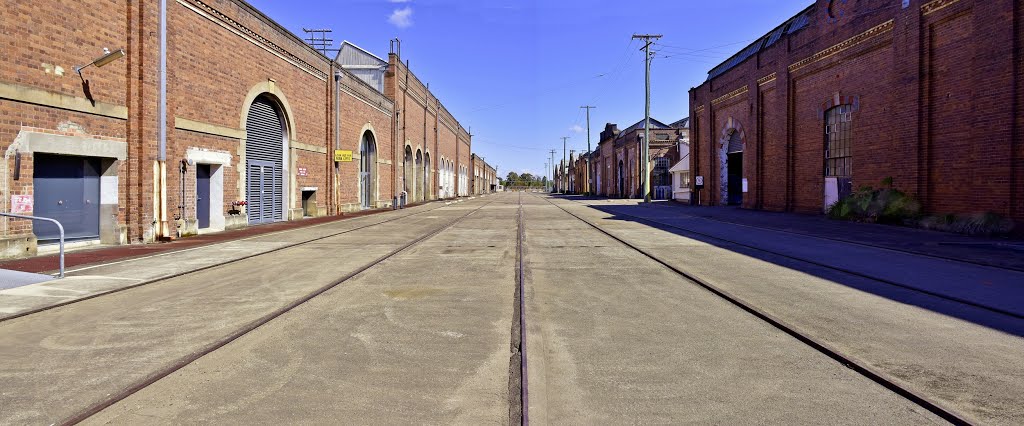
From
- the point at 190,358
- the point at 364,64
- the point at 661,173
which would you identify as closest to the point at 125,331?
the point at 190,358

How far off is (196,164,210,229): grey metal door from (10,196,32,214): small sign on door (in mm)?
5394

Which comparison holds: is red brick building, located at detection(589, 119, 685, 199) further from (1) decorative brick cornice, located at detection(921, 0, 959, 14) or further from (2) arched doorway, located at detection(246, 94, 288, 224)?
(2) arched doorway, located at detection(246, 94, 288, 224)

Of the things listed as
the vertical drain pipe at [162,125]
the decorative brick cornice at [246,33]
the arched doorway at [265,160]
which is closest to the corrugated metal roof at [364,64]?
the decorative brick cornice at [246,33]

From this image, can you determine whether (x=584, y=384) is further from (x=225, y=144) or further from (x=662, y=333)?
(x=225, y=144)

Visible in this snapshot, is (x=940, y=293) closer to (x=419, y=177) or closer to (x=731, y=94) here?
(x=731, y=94)

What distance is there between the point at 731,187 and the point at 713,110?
16.3 feet

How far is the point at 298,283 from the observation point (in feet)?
24.2

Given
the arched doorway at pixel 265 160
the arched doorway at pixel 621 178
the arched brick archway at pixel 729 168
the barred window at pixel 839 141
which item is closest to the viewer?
the arched doorway at pixel 265 160

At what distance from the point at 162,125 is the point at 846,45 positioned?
22.8m

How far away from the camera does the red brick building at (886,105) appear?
13.6m

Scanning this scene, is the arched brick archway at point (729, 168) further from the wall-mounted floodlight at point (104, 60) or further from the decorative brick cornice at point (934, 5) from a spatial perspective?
the wall-mounted floodlight at point (104, 60)

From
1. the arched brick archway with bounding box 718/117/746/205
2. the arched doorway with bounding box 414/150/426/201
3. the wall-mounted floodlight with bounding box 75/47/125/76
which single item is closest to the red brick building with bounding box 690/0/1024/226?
the arched brick archway with bounding box 718/117/746/205

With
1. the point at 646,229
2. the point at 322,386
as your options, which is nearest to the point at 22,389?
the point at 322,386

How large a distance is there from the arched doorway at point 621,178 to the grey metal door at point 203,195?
49.8 m
